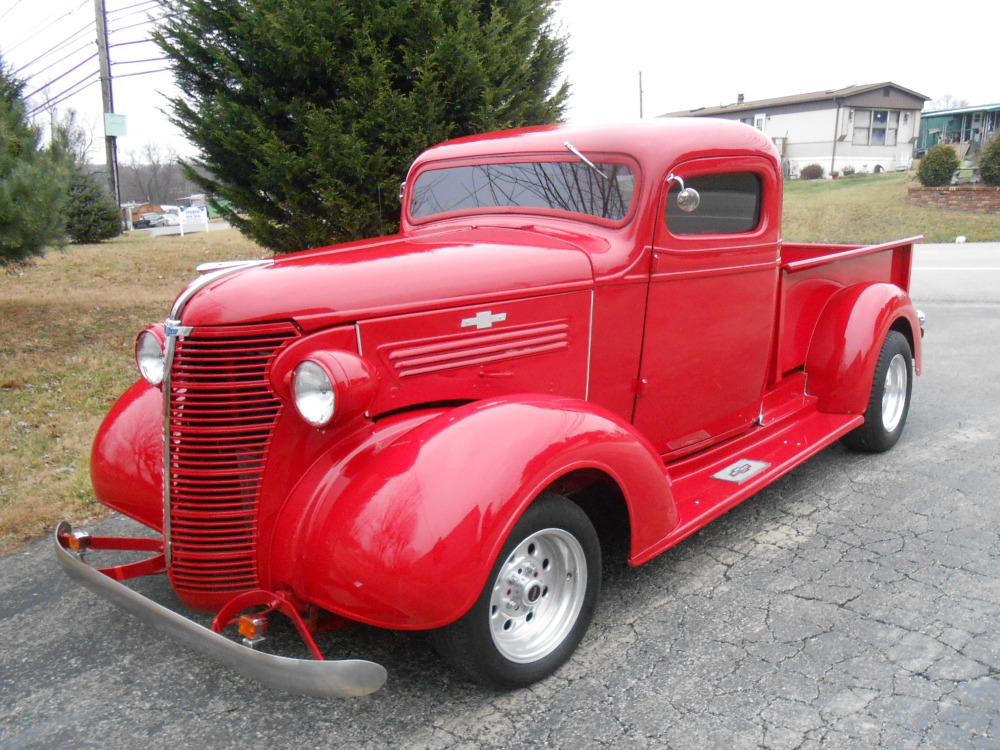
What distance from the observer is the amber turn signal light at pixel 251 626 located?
7.13ft

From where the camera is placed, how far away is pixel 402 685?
2.54 meters

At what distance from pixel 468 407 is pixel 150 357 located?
115 cm

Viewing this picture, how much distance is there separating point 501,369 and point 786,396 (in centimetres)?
215

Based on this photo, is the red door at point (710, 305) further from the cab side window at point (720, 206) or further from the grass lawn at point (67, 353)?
the grass lawn at point (67, 353)

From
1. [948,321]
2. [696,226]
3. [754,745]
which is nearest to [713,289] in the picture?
[696,226]

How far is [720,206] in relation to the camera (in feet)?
11.5

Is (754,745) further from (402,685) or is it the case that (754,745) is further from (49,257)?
(49,257)

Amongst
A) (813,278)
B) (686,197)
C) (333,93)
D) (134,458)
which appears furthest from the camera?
(333,93)

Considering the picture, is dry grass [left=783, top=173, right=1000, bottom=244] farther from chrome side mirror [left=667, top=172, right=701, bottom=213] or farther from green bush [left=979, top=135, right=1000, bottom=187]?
chrome side mirror [left=667, top=172, right=701, bottom=213]

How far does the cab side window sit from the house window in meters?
37.2

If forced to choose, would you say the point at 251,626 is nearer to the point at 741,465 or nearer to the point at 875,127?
the point at 741,465

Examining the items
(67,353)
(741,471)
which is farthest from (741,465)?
(67,353)

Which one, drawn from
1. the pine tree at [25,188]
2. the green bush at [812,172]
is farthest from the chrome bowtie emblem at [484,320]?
the green bush at [812,172]

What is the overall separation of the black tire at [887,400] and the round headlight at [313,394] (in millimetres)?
3234
